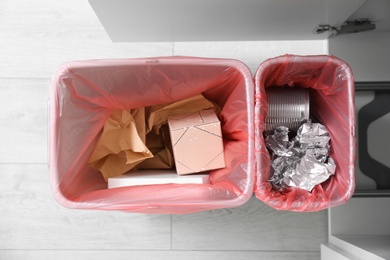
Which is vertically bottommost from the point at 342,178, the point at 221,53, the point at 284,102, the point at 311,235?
the point at 311,235

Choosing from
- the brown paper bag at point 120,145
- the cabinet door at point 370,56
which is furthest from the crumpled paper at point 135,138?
the cabinet door at point 370,56

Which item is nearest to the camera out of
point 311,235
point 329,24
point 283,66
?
point 283,66

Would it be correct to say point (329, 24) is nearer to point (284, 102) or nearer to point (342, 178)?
point (284, 102)

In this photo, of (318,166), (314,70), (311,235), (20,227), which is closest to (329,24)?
(314,70)

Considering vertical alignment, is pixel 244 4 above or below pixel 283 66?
above

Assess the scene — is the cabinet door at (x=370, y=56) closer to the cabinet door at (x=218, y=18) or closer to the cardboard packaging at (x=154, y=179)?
the cabinet door at (x=218, y=18)

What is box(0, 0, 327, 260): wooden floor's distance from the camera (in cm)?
103

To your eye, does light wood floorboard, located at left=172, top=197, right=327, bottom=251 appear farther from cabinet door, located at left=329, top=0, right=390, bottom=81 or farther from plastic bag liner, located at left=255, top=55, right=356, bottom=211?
cabinet door, located at left=329, top=0, right=390, bottom=81

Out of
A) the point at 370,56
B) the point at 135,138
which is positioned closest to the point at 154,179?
the point at 135,138

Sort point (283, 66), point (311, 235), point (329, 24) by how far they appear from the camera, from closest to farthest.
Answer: point (283, 66)
point (329, 24)
point (311, 235)

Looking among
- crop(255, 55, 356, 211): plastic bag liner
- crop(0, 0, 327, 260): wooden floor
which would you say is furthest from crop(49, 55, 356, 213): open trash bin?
crop(0, 0, 327, 260): wooden floor

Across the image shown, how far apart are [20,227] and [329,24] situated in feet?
2.95

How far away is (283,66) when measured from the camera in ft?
2.53

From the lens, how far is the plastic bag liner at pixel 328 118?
0.73m
